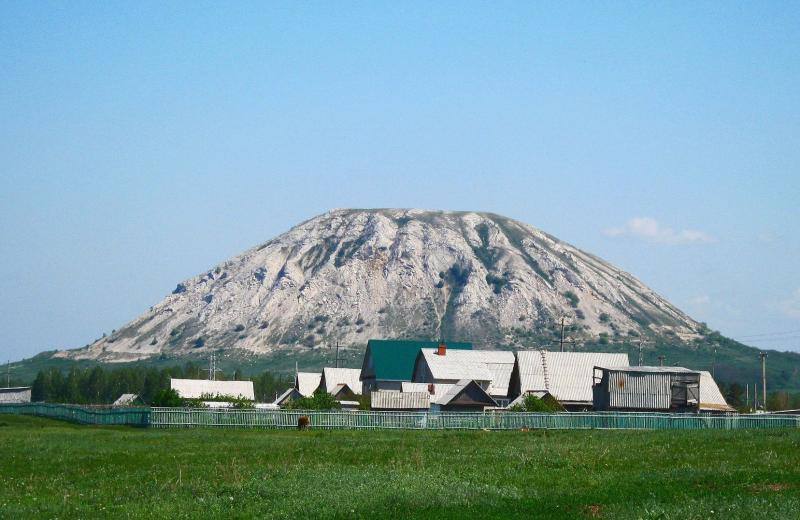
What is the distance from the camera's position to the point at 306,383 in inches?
4961

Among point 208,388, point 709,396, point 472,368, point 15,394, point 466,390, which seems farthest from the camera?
point 15,394

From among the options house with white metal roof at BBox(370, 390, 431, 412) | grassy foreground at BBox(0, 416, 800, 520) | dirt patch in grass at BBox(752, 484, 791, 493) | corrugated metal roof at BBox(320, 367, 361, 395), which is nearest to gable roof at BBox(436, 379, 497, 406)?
house with white metal roof at BBox(370, 390, 431, 412)

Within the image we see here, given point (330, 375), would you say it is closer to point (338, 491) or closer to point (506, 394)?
point (506, 394)

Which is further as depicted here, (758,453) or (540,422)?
(540,422)

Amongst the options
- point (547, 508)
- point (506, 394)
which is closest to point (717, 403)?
point (506, 394)

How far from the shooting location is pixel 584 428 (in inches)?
2763

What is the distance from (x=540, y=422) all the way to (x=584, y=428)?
3219 mm

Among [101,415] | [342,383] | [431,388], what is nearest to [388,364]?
[342,383]

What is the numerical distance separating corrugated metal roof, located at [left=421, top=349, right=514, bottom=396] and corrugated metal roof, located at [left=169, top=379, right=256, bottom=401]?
87.9 feet

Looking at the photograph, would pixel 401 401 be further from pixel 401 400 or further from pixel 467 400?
pixel 467 400

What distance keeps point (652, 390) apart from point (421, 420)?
23430mm

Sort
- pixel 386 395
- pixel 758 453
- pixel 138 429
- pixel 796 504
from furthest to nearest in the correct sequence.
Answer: pixel 386 395, pixel 138 429, pixel 758 453, pixel 796 504

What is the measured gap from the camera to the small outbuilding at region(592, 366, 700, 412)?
87312 mm

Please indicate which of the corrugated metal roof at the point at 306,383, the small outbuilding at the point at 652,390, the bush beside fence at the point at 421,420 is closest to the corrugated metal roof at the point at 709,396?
the small outbuilding at the point at 652,390
